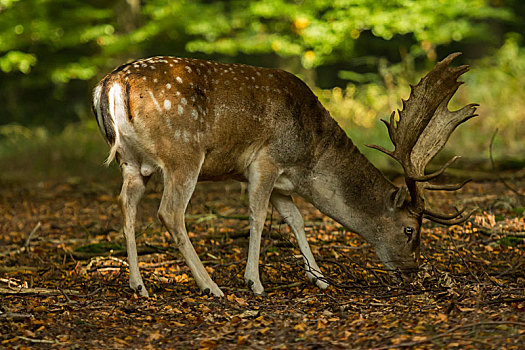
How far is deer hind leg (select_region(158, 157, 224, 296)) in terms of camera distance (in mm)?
5418

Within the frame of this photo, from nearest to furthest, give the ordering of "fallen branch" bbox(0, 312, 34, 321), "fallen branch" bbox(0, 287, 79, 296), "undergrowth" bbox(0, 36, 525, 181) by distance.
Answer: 1. "fallen branch" bbox(0, 312, 34, 321)
2. "fallen branch" bbox(0, 287, 79, 296)
3. "undergrowth" bbox(0, 36, 525, 181)

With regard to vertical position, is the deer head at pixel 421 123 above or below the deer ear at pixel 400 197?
above

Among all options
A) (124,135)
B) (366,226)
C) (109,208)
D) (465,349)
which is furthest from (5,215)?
(465,349)

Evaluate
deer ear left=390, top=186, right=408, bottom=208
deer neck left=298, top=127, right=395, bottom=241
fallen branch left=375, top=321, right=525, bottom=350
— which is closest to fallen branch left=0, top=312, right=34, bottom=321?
fallen branch left=375, top=321, right=525, bottom=350

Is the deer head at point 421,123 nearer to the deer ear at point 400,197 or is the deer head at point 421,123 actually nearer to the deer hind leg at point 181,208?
the deer ear at point 400,197

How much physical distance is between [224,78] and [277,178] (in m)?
1.08

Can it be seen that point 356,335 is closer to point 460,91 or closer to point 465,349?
point 465,349

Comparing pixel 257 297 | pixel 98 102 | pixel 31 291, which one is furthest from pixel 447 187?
pixel 31 291

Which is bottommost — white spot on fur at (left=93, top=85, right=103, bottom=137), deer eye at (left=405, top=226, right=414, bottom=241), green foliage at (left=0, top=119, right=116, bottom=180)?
green foliage at (left=0, top=119, right=116, bottom=180)

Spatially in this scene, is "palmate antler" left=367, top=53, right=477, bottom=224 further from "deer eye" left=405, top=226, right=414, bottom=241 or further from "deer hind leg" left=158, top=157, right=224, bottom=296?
"deer hind leg" left=158, top=157, right=224, bottom=296

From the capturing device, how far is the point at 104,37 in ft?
50.8

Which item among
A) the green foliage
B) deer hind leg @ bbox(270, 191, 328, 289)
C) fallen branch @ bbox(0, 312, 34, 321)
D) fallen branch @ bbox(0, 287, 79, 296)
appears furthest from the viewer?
the green foliage

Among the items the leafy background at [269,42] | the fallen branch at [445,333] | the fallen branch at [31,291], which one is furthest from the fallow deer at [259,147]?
the leafy background at [269,42]

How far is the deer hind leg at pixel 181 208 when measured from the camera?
5.42 m
